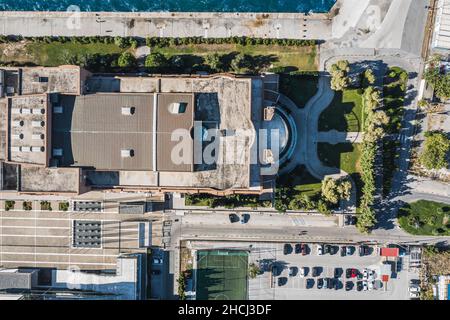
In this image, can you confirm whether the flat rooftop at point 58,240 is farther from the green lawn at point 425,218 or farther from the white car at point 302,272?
the green lawn at point 425,218

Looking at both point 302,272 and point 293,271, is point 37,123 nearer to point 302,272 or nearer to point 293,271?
point 293,271

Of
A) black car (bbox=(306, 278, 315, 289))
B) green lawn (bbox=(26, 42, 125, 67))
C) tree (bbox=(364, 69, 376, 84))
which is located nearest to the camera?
tree (bbox=(364, 69, 376, 84))

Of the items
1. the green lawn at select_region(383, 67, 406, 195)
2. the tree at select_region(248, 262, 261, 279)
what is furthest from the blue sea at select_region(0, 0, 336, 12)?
the tree at select_region(248, 262, 261, 279)

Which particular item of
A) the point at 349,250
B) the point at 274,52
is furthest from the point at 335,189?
the point at 274,52

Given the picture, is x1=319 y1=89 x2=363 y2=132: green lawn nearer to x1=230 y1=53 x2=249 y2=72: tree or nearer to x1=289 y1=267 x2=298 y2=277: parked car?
x1=230 y1=53 x2=249 y2=72: tree

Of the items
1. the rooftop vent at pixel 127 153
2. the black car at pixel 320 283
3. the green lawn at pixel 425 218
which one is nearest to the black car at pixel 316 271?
the black car at pixel 320 283

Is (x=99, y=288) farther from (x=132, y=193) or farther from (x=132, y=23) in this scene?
(x=132, y=23)
